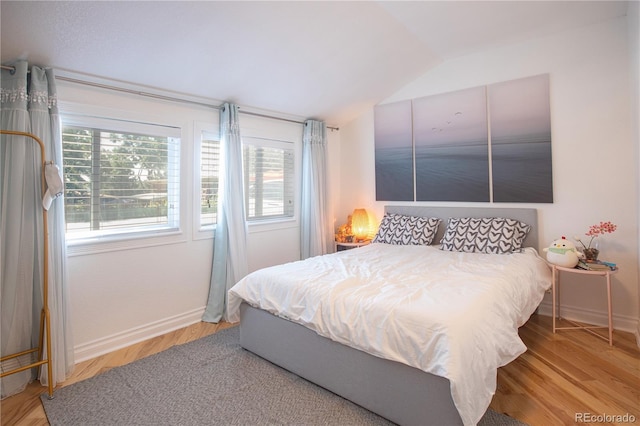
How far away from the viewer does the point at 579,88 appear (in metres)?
3.04

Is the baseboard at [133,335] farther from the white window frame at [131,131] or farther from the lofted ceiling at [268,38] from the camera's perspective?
the lofted ceiling at [268,38]

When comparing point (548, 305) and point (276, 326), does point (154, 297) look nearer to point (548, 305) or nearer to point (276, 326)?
point (276, 326)

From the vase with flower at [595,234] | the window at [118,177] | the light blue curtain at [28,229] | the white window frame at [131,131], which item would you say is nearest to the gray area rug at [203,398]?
the light blue curtain at [28,229]

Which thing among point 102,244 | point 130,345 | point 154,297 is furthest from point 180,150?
point 130,345

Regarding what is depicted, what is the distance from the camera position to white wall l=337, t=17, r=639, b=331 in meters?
2.84

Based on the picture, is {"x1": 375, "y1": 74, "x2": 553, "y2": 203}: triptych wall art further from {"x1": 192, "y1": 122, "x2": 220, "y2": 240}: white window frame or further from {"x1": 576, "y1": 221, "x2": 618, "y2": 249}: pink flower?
{"x1": 192, "y1": 122, "x2": 220, "y2": 240}: white window frame

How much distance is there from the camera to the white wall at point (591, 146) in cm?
284

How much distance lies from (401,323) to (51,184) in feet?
7.34

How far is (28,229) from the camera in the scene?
217 cm

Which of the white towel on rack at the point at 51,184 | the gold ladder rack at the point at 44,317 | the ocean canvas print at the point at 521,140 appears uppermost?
the ocean canvas print at the point at 521,140

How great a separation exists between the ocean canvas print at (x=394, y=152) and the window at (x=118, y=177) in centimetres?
238

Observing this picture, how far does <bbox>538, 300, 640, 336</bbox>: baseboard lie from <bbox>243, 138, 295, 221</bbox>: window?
2861 mm

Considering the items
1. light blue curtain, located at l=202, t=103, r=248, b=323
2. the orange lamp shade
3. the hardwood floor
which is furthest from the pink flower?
light blue curtain, located at l=202, t=103, r=248, b=323

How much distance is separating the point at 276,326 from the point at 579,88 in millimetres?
3289
